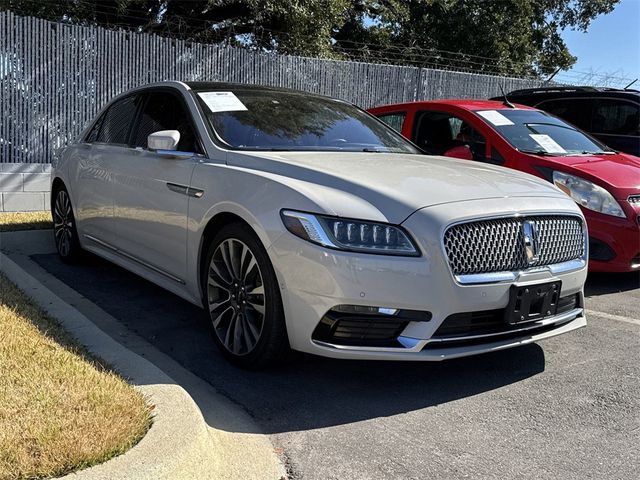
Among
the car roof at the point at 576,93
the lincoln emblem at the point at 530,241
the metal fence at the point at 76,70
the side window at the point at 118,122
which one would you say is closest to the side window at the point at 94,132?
the side window at the point at 118,122

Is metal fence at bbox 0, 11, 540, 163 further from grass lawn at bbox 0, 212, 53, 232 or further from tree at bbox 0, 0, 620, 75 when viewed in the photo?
tree at bbox 0, 0, 620, 75

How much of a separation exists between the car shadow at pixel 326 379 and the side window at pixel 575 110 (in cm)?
553

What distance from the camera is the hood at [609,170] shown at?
18.3 feet

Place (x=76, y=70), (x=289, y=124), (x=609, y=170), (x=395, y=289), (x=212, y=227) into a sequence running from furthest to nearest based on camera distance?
(x=76, y=70), (x=609, y=170), (x=289, y=124), (x=212, y=227), (x=395, y=289)

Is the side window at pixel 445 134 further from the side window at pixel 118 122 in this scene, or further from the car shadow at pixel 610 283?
the side window at pixel 118 122

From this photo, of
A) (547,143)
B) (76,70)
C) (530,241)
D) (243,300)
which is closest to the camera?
(530,241)

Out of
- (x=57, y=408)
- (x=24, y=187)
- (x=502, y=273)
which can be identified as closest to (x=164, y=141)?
(x=57, y=408)

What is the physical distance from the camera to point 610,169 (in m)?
5.87

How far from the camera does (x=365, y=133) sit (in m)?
4.90

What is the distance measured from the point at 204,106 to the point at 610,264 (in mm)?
3652

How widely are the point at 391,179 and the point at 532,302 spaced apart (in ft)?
3.27

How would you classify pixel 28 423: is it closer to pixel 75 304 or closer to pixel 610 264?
pixel 75 304

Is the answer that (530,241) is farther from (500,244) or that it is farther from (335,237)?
(335,237)

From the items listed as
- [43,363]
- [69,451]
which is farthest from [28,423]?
[43,363]
